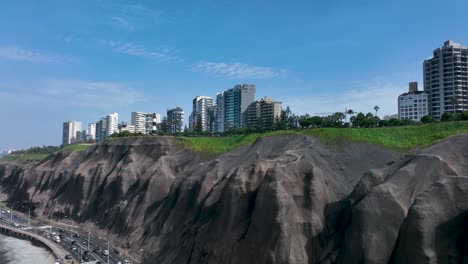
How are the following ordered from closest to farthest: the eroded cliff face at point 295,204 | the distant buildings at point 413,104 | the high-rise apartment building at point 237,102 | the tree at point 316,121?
the eroded cliff face at point 295,204
the tree at point 316,121
the distant buildings at point 413,104
the high-rise apartment building at point 237,102

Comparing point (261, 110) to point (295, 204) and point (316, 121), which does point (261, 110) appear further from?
point (295, 204)

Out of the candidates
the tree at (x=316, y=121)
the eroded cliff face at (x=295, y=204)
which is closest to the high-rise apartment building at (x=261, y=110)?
the tree at (x=316, y=121)

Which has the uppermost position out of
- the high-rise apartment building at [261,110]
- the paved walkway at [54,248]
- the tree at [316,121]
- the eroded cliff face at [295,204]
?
the high-rise apartment building at [261,110]

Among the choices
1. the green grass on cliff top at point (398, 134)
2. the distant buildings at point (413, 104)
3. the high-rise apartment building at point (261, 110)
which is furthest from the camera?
the high-rise apartment building at point (261, 110)

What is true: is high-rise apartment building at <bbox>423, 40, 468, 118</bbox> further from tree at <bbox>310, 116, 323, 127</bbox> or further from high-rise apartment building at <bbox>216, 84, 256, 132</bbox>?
high-rise apartment building at <bbox>216, 84, 256, 132</bbox>

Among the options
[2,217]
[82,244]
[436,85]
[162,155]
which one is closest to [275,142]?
[162,155]

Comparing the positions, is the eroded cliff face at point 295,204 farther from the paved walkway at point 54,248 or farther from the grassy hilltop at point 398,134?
the paved walkway at point 54,248

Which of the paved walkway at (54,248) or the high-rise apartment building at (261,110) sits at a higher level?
the high-rise apartment building at (261,110)

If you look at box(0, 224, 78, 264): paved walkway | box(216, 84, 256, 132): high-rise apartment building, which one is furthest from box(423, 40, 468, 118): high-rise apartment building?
box(0, 224, 78, 264): paved walkway
